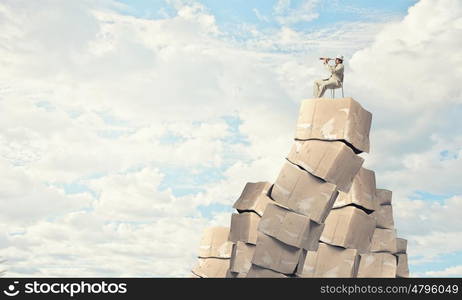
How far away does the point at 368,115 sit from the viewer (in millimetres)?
10898

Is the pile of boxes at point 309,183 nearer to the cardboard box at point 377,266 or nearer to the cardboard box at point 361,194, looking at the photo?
the cardboard box at point 361,194

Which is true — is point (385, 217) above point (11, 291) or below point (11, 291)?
above

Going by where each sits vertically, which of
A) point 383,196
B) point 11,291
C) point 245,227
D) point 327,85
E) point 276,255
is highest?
point 383,196

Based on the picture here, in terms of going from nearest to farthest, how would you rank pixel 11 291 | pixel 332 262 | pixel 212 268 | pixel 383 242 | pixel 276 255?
pixel 11 291 < pixel 276 255 < pixel 332 262 < pixel 383 242 < pixel 212 268

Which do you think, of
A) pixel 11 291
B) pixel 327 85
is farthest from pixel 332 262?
pixel 11 291

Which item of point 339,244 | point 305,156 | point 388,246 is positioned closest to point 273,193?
point 305,156

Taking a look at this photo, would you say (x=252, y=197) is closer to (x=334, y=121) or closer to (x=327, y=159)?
(x=327, y=159)

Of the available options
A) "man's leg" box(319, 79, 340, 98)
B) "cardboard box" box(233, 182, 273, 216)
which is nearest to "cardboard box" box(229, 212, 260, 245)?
"cardboard box" box(233, 182, 273, 216)

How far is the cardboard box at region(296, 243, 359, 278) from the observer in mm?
12406

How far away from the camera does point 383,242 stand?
15.5 meters

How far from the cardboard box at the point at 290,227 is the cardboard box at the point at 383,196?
6.03m

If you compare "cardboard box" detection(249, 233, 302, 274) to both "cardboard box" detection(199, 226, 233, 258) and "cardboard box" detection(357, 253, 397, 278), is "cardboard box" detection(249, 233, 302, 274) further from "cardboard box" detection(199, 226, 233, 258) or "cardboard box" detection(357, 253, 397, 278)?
"cardboard box" detection(199, 226, 233, 258)

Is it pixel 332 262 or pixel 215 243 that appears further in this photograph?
pixel 215 243

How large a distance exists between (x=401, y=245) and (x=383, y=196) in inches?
70.8
